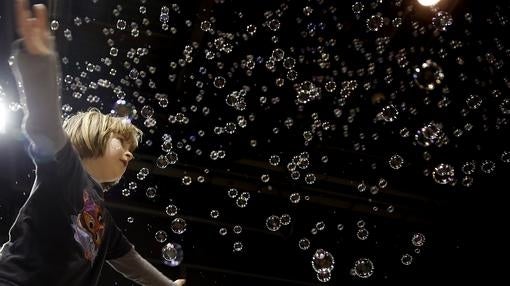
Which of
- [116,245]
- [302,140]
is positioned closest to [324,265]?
[116,245]

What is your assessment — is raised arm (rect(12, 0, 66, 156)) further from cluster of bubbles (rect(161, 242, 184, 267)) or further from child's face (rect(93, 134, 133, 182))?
cluster of bubbles (rect(161, 242, 184, 267))

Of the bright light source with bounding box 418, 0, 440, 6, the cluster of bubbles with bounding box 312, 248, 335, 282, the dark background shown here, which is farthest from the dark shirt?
the bright light source with bounding box 418, 0, 440, 6

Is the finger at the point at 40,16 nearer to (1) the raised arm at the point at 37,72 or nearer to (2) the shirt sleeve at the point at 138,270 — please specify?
(1) the raised arm at the point at 37,72

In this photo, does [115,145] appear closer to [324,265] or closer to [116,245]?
[116,245]

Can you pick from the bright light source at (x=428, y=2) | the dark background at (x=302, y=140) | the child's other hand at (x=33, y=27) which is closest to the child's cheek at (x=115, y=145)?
the child's other hand at (x=33, y=27)

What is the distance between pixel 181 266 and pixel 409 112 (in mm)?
2166

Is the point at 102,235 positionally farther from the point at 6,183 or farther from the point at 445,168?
the point at 6,183

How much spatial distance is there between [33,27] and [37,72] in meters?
0.09

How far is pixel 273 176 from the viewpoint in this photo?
4773 millimetres

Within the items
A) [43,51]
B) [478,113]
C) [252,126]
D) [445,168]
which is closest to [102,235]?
[43,51]

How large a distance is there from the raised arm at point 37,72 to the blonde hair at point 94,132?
43 centimetres

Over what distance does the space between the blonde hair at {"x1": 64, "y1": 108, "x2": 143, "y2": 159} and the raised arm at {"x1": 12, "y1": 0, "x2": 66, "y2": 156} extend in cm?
43

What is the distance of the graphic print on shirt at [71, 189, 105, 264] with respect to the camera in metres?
1.56

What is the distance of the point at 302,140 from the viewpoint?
407cm
